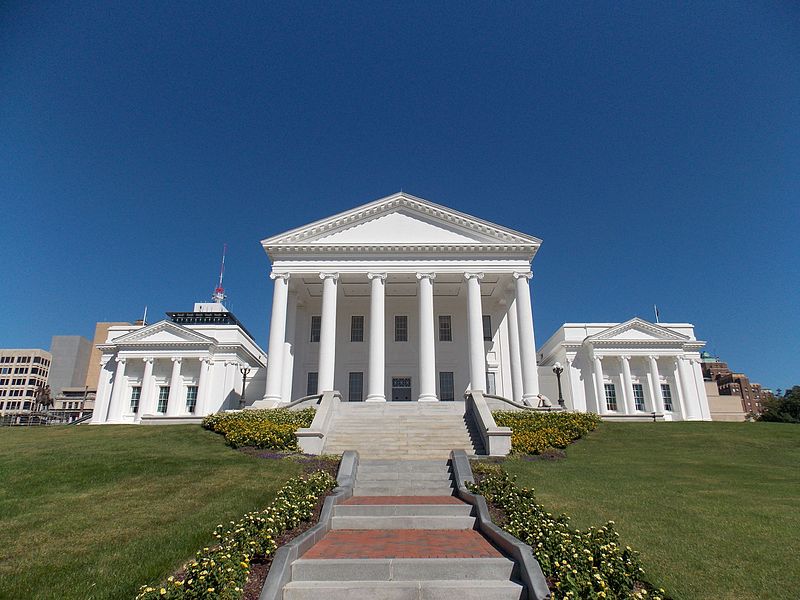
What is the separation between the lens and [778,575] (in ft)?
23.0

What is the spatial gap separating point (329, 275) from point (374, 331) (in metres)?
5.14

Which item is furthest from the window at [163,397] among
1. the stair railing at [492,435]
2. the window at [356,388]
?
the stair railing at [492,435]

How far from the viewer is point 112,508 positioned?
1013cm

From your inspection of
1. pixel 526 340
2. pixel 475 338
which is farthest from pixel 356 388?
pixel 526 340

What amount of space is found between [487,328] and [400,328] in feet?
24.0

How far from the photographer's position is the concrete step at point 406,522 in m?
10.0

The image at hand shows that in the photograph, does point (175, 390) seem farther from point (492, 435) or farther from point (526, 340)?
point (492, 435)

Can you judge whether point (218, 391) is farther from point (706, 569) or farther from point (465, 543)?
point (706, 569)

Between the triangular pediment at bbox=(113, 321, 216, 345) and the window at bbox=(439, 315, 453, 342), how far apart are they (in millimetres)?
20337

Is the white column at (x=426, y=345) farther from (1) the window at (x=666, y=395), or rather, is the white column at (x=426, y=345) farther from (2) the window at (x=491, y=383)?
(1) the window at (x=666, y=395)

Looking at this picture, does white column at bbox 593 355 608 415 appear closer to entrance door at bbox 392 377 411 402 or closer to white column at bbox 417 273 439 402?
entrance door at bbox 392 377 411 402

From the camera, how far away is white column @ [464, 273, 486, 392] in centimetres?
2962

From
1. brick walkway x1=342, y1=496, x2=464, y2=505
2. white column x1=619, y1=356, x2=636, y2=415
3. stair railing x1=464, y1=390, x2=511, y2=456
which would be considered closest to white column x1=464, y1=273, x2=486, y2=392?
stair railing x1=464, y1=390, x2=511, y2=456

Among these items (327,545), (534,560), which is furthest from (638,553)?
(327,545)
